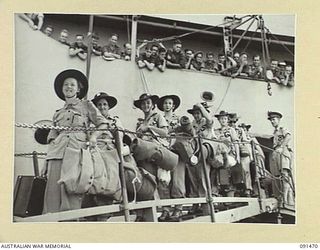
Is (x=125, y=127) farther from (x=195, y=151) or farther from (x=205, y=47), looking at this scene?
(x=205, y=47)

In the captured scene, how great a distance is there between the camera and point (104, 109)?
6.92ft

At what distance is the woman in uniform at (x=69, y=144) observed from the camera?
2.04m

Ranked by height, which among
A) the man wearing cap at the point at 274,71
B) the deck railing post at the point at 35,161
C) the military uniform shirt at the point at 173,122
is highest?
the man wearing cap at the point at 274,71

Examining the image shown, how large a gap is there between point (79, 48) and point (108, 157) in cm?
37

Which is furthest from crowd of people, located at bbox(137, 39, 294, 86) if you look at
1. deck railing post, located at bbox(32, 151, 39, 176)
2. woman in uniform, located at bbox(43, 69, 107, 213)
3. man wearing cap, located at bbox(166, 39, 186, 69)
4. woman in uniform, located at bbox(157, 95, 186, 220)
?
deck railing post, located at bbox(32, 151, 39, 176)

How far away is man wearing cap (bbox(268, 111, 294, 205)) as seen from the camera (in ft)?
6.90

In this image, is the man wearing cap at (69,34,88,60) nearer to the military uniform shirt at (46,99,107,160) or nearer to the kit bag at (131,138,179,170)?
the military uniform shirt at (46,99,107,160)

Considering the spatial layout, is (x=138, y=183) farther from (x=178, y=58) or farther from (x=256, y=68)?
(x=256, y=68)

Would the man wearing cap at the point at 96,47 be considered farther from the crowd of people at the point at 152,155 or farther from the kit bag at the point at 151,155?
the kit bag at the point at 151,155

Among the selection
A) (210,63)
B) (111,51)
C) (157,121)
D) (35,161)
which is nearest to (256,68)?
(210,63)

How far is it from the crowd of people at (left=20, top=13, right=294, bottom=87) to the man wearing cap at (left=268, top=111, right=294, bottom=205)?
13 centimetres

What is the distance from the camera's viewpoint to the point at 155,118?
2.13 m

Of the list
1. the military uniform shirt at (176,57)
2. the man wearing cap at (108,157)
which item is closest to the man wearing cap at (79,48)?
the man wearing cap at (108,157)

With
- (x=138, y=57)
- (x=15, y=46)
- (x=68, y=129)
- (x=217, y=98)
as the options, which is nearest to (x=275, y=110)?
(x=217, y=98)
